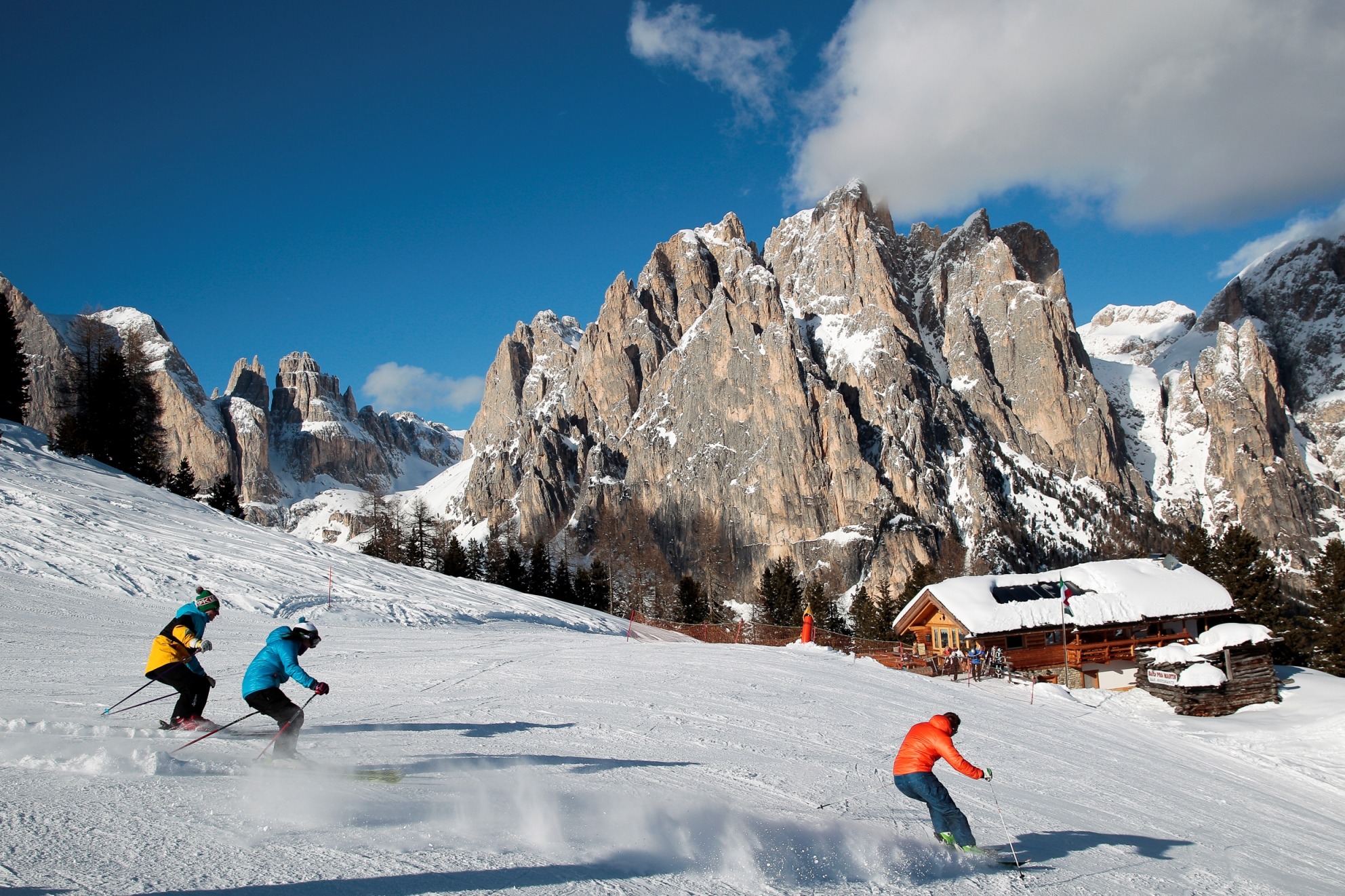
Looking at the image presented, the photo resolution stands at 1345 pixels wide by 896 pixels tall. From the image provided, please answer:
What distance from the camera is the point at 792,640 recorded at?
33688mm

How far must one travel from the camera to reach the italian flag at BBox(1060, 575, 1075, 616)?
2978 centimetres

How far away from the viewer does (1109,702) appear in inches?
944

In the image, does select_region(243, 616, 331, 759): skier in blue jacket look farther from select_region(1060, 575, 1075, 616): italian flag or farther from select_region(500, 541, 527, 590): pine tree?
select_region(500, 541, 527, 590): pine tree

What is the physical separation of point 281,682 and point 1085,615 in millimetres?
A: 32662

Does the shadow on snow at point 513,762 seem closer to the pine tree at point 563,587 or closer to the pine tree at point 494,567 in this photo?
the pine tree at point 494,567

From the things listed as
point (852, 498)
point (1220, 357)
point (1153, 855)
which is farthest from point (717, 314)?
point (1153, 855)

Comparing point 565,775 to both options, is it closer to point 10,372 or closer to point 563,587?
point 10,372

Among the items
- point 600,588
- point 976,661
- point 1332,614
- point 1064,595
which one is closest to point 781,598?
point 600,588

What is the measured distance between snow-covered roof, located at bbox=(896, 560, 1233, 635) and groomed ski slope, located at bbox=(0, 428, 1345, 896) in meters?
9.50

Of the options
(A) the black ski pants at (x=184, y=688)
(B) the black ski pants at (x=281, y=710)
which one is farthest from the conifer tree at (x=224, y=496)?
(B) the black ski pants at (x=281, y=710)

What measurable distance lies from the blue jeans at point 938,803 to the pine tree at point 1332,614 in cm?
4068

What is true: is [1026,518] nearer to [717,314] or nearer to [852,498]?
[852,498]

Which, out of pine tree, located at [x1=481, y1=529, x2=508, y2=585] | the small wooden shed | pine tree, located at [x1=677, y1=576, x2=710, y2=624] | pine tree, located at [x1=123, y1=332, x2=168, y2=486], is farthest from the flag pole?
pine tree, located at [x1=123, y1=332, x2=168, y2=486]

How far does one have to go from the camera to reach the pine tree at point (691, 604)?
60.8m
